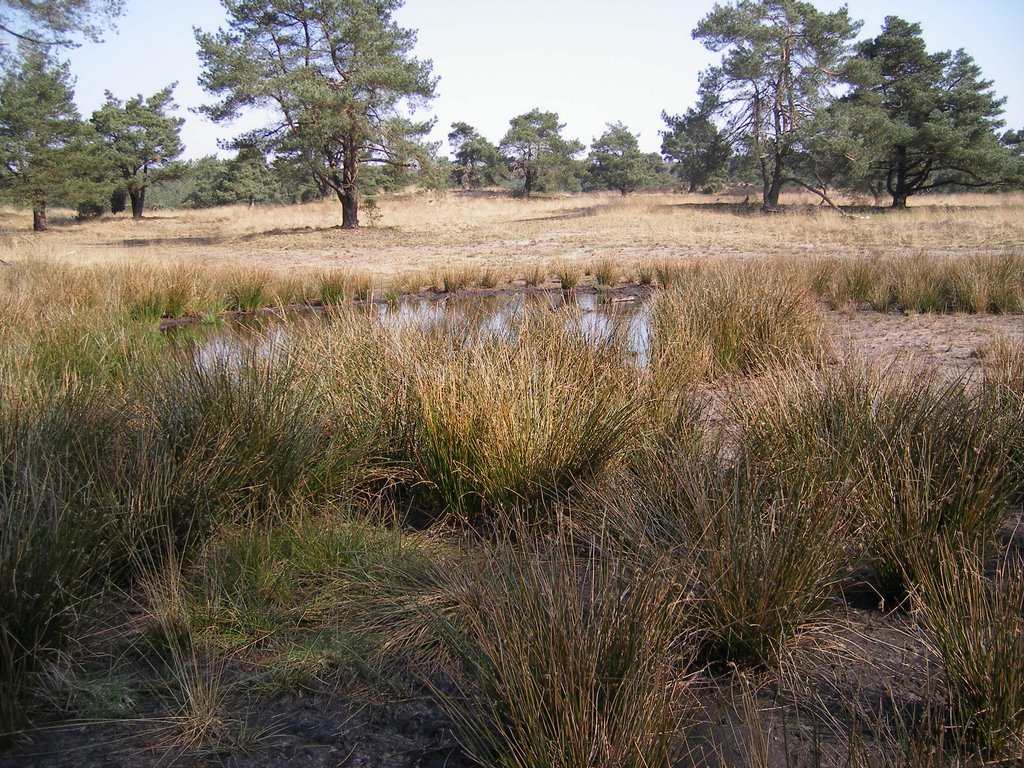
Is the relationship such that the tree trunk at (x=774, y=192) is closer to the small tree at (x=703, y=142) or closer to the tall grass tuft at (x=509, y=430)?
the small tree at (x=703, y=142)

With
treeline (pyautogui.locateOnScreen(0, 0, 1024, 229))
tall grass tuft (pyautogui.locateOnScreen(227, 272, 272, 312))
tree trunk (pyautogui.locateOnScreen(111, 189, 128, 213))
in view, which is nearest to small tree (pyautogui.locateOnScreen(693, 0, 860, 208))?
treeline (pyautogui.locateOnScreen(0, 0, 1024, 229))

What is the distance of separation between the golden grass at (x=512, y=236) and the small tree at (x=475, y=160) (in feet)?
63.4

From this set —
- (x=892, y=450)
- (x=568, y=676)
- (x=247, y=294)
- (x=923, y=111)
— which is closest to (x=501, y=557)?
(x=568, y=676)

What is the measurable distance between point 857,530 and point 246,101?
22388 mm

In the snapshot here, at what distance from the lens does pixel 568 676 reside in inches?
63.5

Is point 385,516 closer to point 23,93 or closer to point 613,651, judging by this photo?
point 613,651

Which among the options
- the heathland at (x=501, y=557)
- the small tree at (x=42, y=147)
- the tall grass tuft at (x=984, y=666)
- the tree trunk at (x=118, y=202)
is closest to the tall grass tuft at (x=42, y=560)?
the heathland at (x=501, y=557)

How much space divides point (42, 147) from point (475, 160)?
113 feet

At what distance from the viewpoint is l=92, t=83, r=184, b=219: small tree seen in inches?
1403

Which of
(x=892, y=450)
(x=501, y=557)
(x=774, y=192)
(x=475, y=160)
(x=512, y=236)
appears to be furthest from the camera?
(x=475, y=160)

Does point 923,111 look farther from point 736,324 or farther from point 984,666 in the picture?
point 984,666

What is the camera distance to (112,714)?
1.94 m

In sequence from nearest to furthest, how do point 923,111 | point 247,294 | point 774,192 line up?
point 247,294 → point 923,111 → point 774,192

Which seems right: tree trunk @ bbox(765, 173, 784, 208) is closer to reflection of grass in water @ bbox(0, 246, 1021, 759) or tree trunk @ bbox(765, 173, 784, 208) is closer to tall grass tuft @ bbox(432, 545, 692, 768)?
reflection of grass in water @ bbox(0, 246, 1021, 759)
